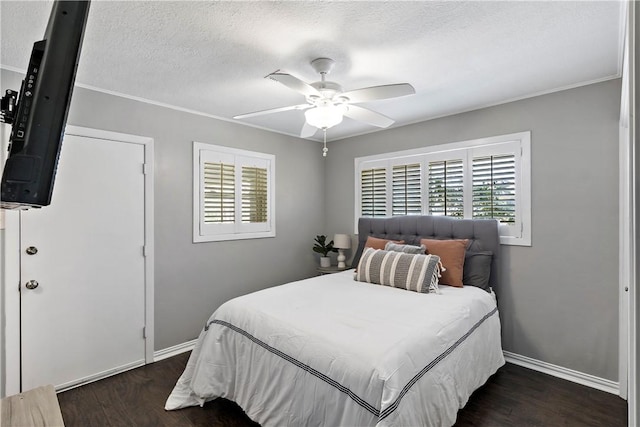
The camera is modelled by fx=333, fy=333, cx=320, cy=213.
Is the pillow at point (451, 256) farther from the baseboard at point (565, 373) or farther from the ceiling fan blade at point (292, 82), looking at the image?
the ceiling fan blade at point (292, 82)

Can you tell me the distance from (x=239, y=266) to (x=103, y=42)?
247 cm

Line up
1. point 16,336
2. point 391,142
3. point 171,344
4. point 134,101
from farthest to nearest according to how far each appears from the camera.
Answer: point 391,142 → point 171,344 → point 134,101 → point 16,336

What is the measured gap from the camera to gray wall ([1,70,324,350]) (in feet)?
9.65

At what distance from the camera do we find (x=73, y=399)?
8.27 feet

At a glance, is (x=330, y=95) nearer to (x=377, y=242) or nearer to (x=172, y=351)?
(x=377, y=242)

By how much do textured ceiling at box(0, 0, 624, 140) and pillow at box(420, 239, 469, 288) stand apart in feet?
4.43

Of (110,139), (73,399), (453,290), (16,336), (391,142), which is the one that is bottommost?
(73,399)

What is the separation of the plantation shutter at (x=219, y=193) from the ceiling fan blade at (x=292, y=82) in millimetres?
1843

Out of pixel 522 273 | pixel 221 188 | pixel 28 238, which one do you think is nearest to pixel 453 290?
pixel 522 273

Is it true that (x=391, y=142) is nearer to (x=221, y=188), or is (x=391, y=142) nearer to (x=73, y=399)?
(x=221, y=188)

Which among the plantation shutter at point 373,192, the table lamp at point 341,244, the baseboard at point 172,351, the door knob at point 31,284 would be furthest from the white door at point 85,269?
the plantation shutter at point 373,192

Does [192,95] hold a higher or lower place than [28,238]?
higher

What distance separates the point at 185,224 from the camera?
338 cm

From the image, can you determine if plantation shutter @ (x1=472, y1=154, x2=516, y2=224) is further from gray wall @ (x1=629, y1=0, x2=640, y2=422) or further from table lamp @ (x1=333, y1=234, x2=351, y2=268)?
gray wall @ (x1=629, y1=0, x2=640, y2=422)
